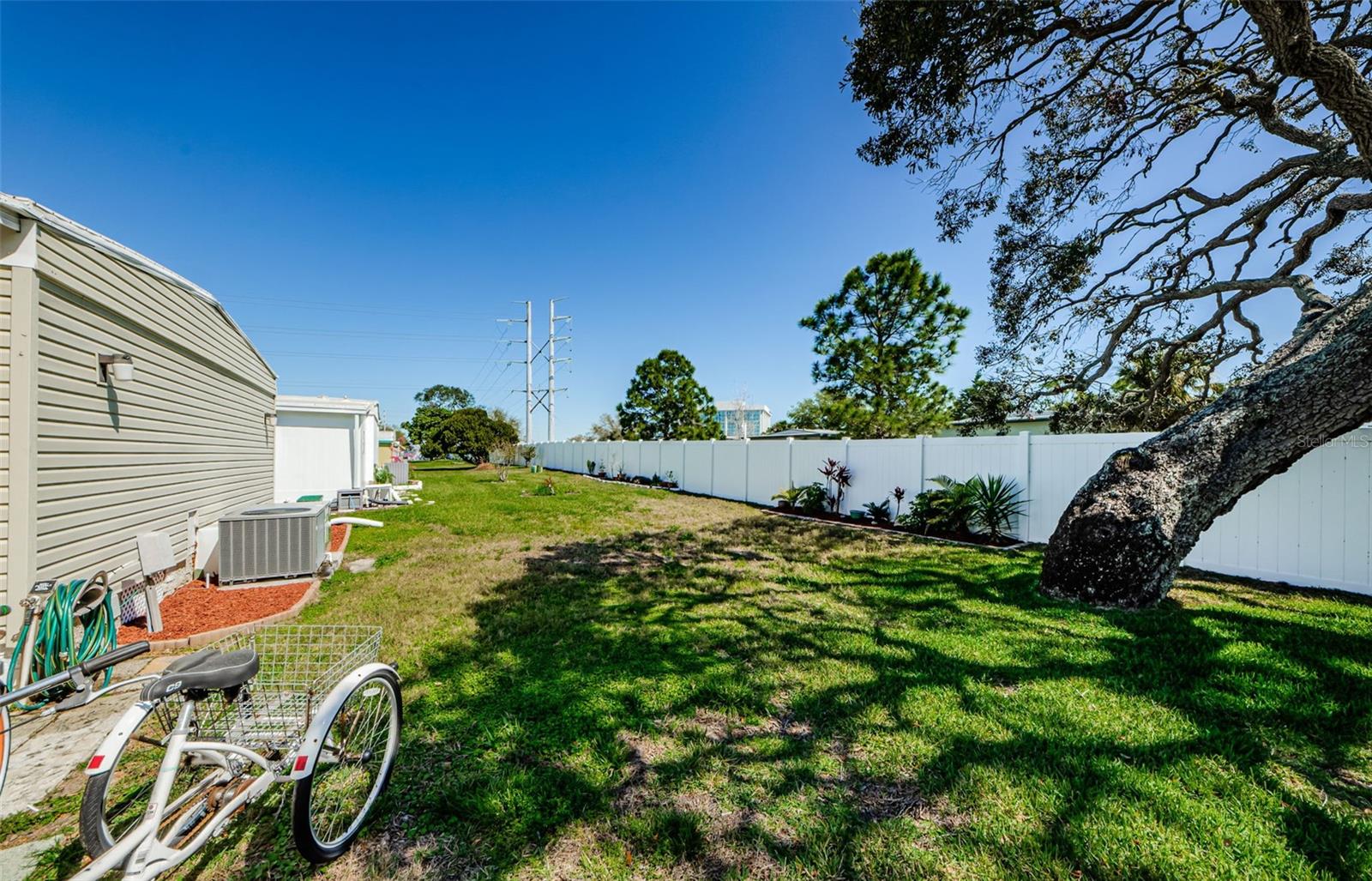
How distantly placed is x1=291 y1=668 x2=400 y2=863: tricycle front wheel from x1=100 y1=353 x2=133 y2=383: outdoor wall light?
438 cm

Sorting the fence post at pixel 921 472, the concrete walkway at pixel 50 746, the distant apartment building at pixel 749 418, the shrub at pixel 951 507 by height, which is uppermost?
the distant apartment building at pixel 749 418

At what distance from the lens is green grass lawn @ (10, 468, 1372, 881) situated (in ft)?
6.00

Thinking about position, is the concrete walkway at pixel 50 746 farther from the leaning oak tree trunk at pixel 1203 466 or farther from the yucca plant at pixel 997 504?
the yucca plant at pixel 997 504

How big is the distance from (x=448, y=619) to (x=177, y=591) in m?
3.26

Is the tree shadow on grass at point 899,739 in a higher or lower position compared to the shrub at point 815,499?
lower

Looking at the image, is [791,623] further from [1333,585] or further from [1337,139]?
[1337,139]

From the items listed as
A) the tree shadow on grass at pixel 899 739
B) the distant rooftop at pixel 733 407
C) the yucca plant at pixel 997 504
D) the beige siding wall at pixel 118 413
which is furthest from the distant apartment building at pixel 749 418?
the tree shadow on grass at pixel 899 739

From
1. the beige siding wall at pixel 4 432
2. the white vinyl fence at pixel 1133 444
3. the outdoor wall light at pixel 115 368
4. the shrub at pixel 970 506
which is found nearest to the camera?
the beige siding wall at pixel 4 432

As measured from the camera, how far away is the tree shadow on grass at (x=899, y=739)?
1854mm

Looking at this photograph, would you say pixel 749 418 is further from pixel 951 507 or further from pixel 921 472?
pixel 951 507

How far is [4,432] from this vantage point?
3.22 m

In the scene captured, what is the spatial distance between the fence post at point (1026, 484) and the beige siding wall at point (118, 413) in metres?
10.4

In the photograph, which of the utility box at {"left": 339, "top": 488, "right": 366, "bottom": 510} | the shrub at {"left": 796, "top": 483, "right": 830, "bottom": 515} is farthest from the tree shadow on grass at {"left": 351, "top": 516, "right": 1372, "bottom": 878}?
the utility box at {"left": 339, "top": 488, "right": 366, "bottom": 510}

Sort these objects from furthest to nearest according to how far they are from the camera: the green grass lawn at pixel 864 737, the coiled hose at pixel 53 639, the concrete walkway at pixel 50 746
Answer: the coiled hose at pixel 53 639, the concrete walkway at pixel 50 746, the green grass lawn at pixel 864 737
